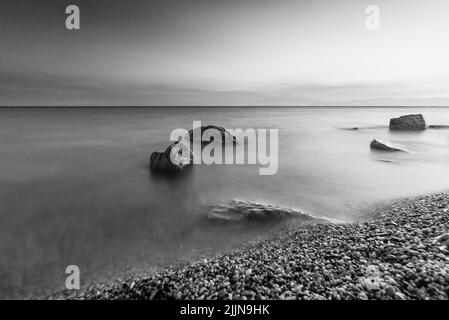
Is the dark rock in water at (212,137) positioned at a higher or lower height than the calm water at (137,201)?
higher

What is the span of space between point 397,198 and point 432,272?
5776 millimetres

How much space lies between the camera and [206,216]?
286 inches

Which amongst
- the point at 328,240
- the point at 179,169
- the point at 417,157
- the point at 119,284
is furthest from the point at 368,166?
the point at 119,284

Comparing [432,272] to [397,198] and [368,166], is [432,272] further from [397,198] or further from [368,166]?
[368,166]

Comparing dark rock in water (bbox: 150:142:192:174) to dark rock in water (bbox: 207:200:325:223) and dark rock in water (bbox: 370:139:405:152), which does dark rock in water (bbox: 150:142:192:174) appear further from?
dark rock in water (bbox: 370:139:405:152)

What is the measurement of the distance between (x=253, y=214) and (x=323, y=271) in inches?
118

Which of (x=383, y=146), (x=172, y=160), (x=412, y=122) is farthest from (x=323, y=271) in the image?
(x=412, y=122)

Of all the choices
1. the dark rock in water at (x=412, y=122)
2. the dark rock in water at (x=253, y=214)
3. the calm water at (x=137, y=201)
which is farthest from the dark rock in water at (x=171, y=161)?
the dark rock in water at (x=412, y=122)

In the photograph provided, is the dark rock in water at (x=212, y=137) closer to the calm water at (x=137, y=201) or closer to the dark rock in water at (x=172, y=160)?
the calm water at (x=137, y=201)

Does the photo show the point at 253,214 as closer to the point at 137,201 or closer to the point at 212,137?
the point at 137,201

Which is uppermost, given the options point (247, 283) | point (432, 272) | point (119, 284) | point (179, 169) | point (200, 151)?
point (200, 151)

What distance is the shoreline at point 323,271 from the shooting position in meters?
3.41

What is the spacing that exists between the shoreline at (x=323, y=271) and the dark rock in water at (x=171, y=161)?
23.0 feet

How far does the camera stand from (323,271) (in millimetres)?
3900
